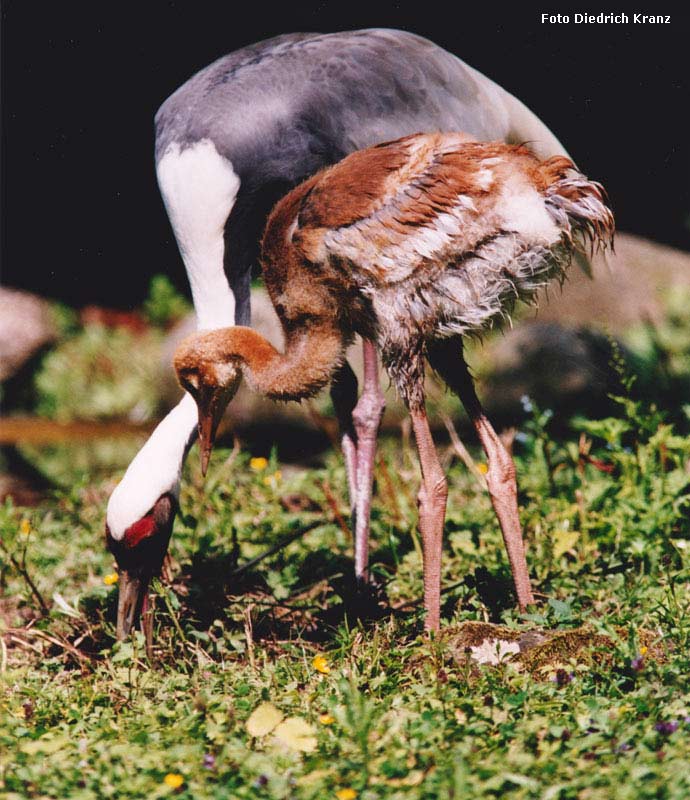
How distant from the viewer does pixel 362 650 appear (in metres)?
3.41

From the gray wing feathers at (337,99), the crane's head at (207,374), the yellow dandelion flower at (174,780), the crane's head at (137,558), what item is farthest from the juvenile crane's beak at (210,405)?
the yellow dandelion flower at (174,780)

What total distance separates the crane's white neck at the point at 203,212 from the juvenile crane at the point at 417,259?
1.94 feet

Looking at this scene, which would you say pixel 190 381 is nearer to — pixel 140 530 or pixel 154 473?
pixel 154 473

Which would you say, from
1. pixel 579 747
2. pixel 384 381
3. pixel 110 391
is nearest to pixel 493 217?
pixel 579 747

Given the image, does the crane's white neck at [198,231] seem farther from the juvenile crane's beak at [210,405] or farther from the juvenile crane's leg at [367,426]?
the juvenile crane's leg at [367,426]

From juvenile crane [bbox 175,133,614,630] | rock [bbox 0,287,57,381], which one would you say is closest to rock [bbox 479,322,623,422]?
juvenile crane [bbox 175,133,614,630]

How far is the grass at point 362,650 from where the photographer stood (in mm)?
2596

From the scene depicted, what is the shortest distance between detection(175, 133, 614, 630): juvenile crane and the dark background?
3495mm

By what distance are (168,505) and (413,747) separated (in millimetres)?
1523

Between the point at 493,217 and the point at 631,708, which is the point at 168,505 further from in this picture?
the point at 631,708

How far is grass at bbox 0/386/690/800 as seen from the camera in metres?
2.60

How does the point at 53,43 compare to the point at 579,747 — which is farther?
the point at 53,43

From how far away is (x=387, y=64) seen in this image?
4.70m

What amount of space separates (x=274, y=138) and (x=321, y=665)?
84.0 inches
